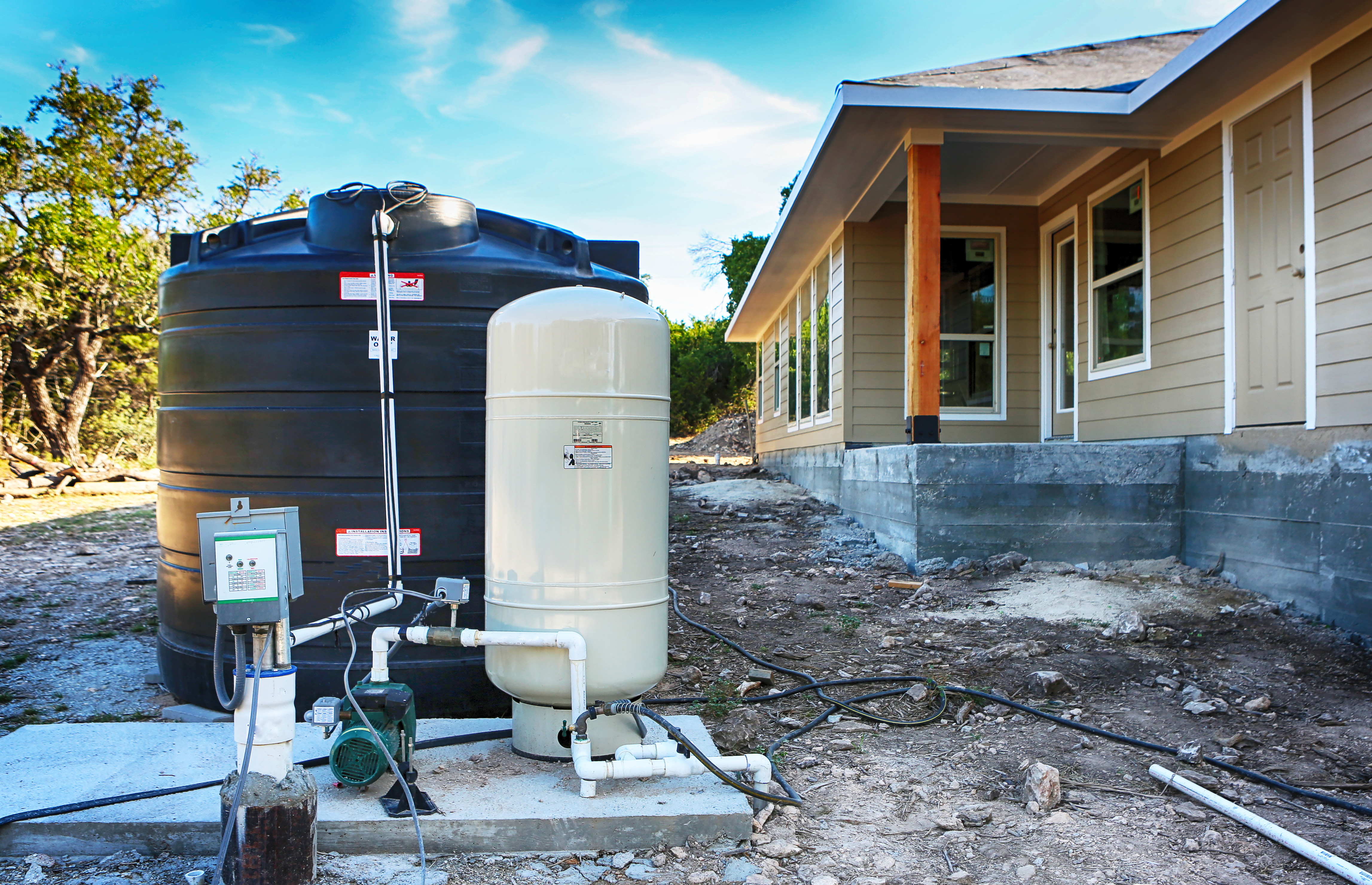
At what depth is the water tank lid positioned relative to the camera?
3125mm

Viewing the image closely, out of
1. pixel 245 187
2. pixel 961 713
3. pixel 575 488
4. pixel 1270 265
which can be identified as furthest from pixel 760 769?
pixel 245 187

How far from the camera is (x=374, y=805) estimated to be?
232 centimetres

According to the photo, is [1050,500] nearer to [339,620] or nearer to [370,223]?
[370,223]

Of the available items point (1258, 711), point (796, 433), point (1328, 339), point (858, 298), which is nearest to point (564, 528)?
point (1258, 711)

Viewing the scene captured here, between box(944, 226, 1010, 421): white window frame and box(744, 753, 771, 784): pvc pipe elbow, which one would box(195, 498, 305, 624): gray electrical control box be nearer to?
box(744, 753, 771, 784): pvc pipe elbow

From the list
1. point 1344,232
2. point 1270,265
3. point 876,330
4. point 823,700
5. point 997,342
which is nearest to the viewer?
point 823,700

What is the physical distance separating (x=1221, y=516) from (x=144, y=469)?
Result: 1784cm

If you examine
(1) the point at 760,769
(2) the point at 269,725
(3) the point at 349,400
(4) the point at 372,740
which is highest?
(3) the point at 349,400

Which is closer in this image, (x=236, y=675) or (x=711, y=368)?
(x=236, y=675)

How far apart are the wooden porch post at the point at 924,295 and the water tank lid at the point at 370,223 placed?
4072 mm

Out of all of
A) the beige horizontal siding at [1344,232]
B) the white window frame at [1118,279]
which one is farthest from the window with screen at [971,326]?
the beige horizontal siding at [1344,232]

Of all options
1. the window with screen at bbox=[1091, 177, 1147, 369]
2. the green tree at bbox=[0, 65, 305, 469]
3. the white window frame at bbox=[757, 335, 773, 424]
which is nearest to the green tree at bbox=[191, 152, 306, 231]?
the green tree at bbox=[0, 65, 305, 469]

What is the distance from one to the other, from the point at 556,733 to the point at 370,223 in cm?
199

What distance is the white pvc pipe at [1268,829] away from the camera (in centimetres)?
212
